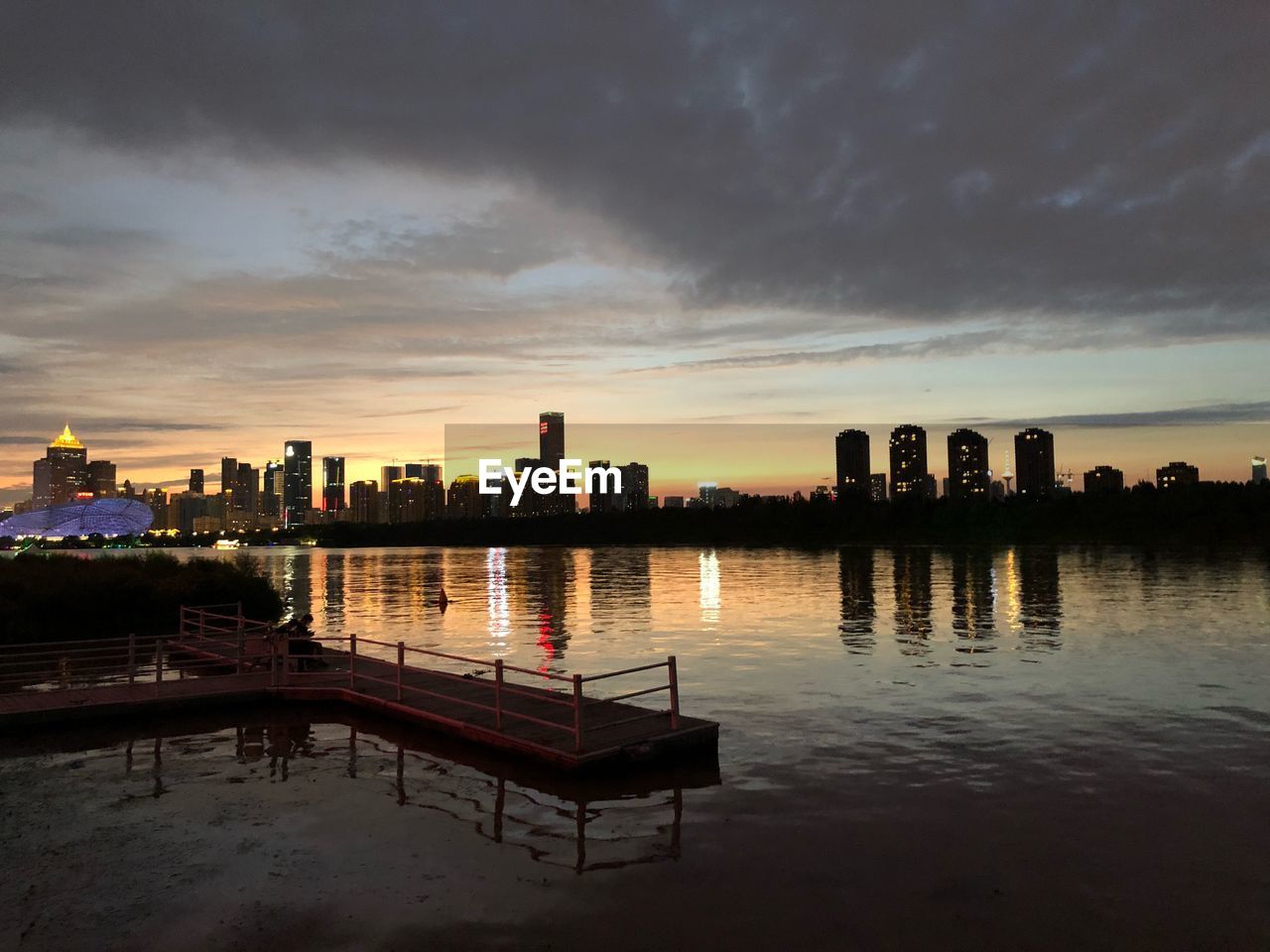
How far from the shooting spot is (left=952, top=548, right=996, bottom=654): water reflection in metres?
39.7

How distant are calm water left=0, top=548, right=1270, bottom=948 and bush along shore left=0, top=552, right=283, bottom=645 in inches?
848

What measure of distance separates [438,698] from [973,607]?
130 feet

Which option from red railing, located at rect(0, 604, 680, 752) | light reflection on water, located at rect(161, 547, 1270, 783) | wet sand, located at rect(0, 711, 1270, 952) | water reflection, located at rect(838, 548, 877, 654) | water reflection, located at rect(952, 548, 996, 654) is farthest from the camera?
water reflection, located at rect(838, 548, 877, 654)

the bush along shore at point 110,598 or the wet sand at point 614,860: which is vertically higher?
the bush along shore at point 110,598

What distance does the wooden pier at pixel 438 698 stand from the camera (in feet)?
62.4

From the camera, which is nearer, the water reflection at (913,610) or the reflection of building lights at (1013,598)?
the water reflection at (913,610)

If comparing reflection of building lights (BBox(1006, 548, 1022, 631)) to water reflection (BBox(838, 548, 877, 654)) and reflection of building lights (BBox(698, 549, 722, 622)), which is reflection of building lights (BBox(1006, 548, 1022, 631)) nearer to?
water reflection (BBox(838, 548, 877, 654))

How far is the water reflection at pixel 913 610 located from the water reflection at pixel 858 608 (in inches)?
54.5

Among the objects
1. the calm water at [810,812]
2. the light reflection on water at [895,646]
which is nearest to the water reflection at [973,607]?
the light reflection on water at [895,646]

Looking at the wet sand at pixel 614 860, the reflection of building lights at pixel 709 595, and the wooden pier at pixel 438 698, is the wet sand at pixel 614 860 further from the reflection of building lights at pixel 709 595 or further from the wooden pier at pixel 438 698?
the reflection of building lights at pixel 709 595

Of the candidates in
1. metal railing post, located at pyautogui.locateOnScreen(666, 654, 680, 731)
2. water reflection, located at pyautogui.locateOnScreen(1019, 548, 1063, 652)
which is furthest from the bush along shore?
water reflection, located at pyautogui.locateOnScreen(1019, 548, 1063, 652)

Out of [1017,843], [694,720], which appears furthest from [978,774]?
[694,720]

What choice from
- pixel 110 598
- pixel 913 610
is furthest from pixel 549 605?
pixel 110 598

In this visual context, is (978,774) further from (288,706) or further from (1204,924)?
(288,706)
